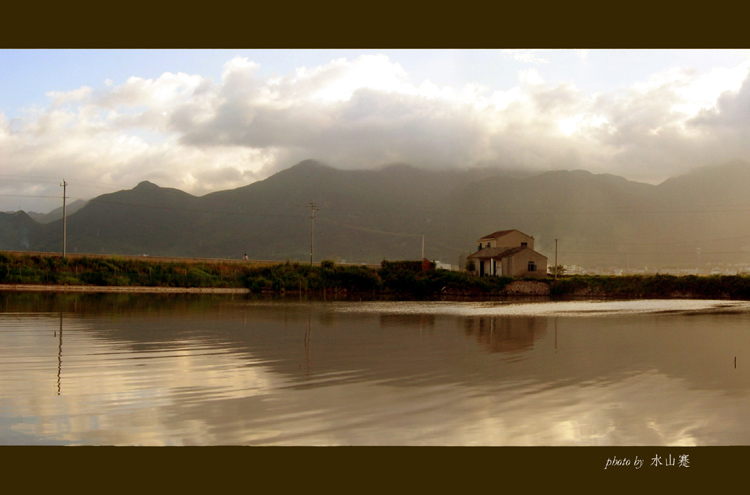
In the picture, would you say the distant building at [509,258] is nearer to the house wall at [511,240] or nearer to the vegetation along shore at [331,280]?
the house wall at [511,240]

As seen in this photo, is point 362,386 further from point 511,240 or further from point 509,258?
point 511,240

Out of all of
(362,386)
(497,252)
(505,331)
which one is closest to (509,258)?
(497,252)

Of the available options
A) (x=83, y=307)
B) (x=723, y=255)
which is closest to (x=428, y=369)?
(x=83, y=307)

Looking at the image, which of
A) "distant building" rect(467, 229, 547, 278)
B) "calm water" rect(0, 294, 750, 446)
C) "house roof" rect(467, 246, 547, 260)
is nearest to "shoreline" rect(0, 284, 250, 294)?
"calm water" rect(0, 294, 750, 446)

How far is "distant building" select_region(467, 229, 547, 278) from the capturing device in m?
74.2

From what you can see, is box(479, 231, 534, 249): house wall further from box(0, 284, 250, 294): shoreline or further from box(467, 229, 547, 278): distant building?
box(0, 284, 250, 294): shoreline

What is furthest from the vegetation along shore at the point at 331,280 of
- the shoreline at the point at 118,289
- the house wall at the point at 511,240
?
the house wall at the point at 511,240

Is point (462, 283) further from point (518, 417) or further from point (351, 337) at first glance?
point (518, 417)

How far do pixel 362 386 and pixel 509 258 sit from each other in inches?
2511

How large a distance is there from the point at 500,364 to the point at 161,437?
9.35 metres

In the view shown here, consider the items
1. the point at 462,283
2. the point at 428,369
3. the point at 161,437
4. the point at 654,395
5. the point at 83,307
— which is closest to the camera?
the point at 161,437

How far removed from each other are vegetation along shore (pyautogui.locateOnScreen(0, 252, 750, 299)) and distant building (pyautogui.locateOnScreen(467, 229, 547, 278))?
17.3 ft

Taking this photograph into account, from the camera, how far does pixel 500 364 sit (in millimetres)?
16094

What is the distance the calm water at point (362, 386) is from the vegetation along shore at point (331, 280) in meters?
36.4
